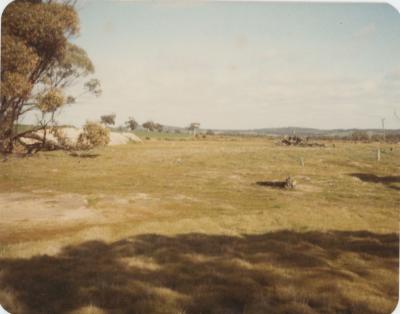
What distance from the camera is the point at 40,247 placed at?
8.76m

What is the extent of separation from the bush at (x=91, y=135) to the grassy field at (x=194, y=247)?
98.1 inches

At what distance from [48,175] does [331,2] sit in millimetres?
13802

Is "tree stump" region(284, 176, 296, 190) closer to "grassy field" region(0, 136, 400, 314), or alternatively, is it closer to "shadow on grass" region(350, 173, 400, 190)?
"grassy field" region(0, 136, 400, 314)

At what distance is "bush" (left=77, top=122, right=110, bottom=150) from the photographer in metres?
9.95

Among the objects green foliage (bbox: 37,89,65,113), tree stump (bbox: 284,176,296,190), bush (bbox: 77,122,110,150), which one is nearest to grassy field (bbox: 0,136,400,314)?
tree stump (bbox: 284,176,296,190)

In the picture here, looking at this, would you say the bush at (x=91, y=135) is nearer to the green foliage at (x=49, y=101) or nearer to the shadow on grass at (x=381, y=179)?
the green foliage at (x=49, y=101)

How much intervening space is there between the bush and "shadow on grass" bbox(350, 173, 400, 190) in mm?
11952

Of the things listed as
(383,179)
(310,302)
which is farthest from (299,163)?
(310,302)

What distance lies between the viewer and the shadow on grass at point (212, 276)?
6.95 m

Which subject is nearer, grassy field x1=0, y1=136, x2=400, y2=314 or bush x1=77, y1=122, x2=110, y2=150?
grassy field x1=0, y1=136, x2=400, y2=314

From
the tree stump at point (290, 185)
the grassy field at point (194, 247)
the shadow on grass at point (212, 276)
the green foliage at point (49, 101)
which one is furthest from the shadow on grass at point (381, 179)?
the green foliage at point (49, 101)

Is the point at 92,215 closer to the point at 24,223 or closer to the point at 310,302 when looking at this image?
the point at 24,223

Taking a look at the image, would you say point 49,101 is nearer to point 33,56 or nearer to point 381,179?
point 33,56

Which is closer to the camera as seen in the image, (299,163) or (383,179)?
(383,179)
